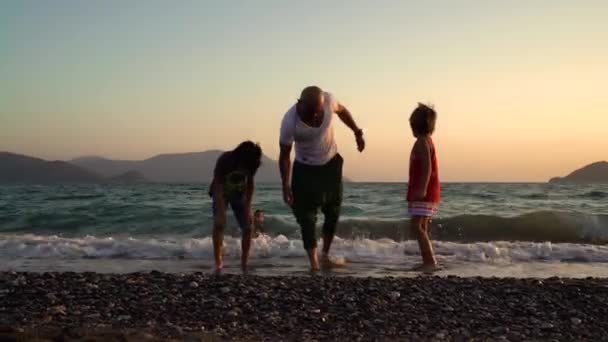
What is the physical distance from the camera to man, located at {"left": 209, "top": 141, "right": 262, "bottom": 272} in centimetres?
665

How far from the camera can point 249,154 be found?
21.7 ft

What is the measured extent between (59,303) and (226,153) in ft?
8.60

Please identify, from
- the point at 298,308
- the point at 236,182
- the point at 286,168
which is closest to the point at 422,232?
the point at 286,168

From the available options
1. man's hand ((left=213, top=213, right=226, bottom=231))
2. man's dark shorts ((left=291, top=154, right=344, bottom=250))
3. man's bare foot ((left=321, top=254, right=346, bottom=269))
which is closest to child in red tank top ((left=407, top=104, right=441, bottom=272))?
man's dark shorts ((left=291, top=154, right=344, bottom=250))

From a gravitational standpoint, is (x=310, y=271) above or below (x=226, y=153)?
below

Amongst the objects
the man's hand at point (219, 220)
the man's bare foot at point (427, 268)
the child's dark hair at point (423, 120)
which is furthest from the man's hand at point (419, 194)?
the man's hand at point (219, 220)

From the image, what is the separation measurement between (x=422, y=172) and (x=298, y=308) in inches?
105

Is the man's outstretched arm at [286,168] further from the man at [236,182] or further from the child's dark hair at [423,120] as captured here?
the child's dark hair at [423,120]

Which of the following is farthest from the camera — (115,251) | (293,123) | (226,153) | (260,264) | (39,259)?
(115,251)

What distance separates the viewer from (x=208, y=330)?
3.98 metres

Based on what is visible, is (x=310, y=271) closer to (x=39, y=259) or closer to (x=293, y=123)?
(x=293, y=123)

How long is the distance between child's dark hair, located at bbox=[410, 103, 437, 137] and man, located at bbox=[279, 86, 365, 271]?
658mm

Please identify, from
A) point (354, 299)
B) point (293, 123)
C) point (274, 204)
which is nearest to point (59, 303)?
point (354, 299)

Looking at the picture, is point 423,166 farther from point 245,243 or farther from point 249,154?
point 245,243
